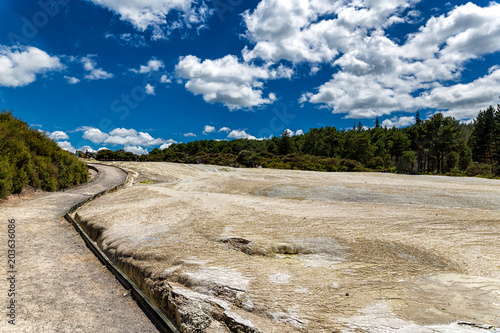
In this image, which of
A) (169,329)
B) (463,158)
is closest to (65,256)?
(169,329)

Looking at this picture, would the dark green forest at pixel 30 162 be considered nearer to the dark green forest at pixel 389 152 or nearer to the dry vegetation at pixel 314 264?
the dry vegetation at pixel 314 264

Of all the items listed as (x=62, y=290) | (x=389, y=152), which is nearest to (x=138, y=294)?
(x=62, y=290)

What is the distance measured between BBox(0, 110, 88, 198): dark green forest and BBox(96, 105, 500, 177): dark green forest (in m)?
36.7

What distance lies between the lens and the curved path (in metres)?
5.28

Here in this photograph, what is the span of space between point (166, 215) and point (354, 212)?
835 cm

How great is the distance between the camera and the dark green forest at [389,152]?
6203cm

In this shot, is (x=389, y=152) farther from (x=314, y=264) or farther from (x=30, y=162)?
(x=314, y=264)

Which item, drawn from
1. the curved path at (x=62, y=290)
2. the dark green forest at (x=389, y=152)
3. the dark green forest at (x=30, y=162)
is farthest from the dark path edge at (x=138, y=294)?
the dark green forest at (x=389, y=152)

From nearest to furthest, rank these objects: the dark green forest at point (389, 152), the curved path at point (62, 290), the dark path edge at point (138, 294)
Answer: the dark path edge at point (138, 294), the curved path at point (62, 290), the dark green forest at point (389, 152)

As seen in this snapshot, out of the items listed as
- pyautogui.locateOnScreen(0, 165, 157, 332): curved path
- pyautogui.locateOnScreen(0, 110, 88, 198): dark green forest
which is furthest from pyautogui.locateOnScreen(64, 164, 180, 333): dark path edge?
pyautogui.locateOnScreen(0, 110, 88, 198): dark green forest

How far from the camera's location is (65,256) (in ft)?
29.8

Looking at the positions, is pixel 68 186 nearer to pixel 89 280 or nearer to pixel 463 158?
pixel 89 280

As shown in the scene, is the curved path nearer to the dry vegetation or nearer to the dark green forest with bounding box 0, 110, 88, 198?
the dry vegetation

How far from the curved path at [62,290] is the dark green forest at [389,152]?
47.2 m
